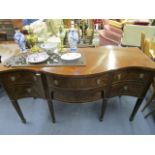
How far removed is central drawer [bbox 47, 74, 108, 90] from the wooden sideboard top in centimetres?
6

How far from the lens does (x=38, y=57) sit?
135 cm

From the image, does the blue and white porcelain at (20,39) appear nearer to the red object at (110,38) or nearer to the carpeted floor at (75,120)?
the carpeted floor at (75,120)

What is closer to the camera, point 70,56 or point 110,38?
point 70,56

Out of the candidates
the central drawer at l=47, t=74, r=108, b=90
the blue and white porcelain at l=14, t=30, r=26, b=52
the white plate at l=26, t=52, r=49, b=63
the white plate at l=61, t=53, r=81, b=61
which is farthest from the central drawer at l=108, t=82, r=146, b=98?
the blue and white porcelain at l=14, t=30, r=26, b=52

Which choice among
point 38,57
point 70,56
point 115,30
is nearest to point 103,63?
point 70,56

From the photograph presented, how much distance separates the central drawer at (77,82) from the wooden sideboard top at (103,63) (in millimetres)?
58

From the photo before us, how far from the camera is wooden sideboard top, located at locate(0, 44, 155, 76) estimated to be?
3.83 feet

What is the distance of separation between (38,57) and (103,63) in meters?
0.61

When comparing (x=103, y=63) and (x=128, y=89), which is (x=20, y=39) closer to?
(x=103, y=63)

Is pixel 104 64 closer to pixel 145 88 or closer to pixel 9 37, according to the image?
pixel 145 88

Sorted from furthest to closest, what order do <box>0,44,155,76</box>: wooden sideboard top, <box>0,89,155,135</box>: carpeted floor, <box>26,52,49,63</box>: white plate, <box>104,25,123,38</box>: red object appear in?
<box>104,25,123,38</box>: red object < <box>0,89,155,135</box>: carpeted floor < <box>26,52,49,63</box>: white plate < <box>0,44,155,76</box>: wooden sideboard top

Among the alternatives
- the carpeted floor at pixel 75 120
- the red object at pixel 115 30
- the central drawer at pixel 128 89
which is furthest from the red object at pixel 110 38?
the central drawer at pixel 128 89

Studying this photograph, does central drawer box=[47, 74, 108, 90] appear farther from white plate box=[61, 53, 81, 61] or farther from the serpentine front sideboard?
white plate box=[61, 53, 81, 61]

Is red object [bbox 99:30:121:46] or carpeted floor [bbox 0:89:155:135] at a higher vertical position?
red object [bbox 99:30:121:46]
